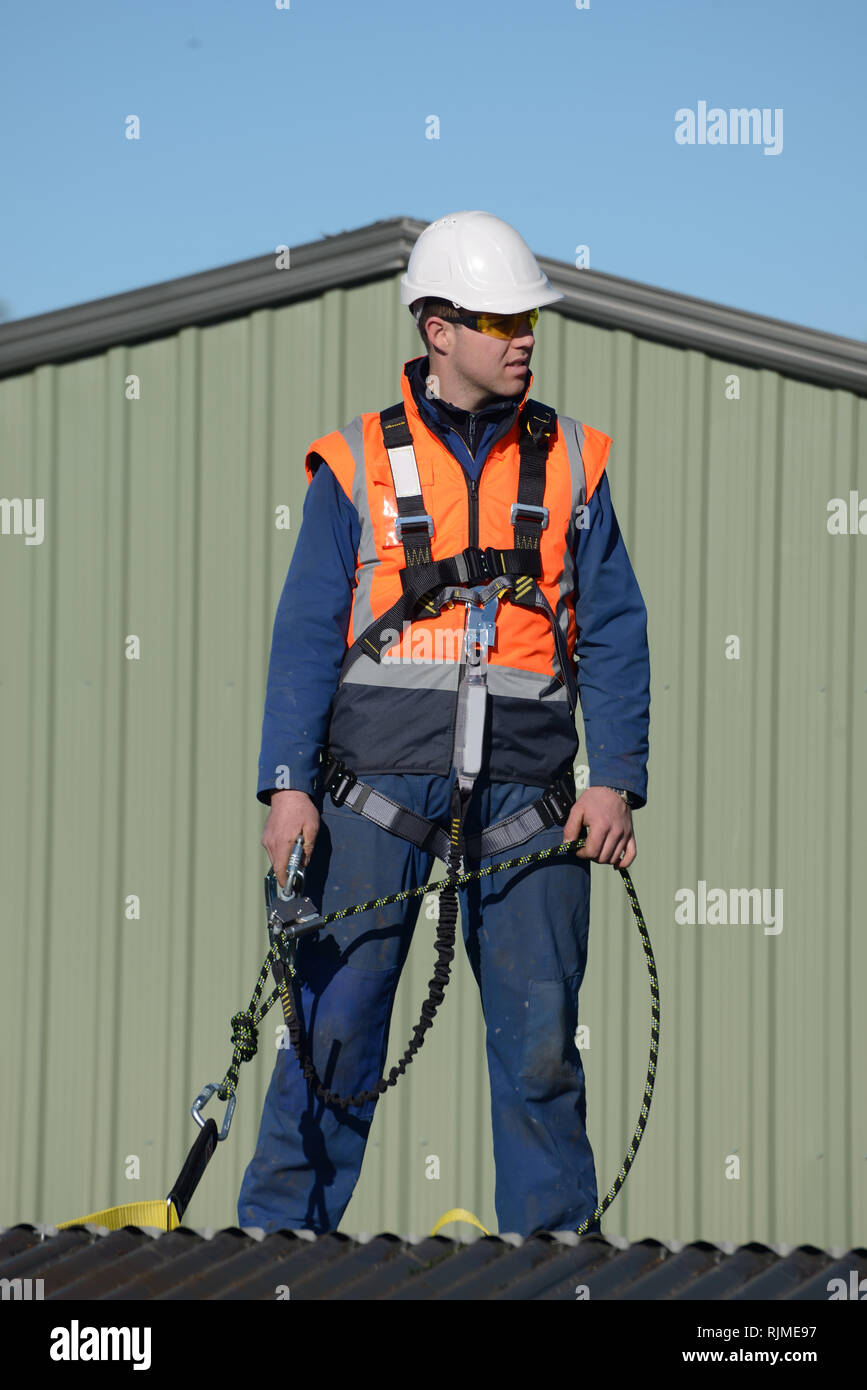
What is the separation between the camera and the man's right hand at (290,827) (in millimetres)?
3121

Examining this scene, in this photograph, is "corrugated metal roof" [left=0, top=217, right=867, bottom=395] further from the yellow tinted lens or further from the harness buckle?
the harness buckle

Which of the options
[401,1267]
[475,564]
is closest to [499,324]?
[475,564]

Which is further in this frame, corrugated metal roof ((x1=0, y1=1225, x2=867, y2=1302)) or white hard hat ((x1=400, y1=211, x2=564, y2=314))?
white hard hat ((x1=400, y1=211, x2=564, y2=314))

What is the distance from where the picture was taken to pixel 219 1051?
530cm

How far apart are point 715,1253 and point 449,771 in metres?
1.18

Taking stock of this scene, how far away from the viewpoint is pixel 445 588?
312cm

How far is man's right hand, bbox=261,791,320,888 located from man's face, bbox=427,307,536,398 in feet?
3.48

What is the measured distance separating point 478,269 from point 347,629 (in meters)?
0.91

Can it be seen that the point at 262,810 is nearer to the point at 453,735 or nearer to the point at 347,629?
the point at 347,629

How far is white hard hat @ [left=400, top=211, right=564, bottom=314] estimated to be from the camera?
3172 mm

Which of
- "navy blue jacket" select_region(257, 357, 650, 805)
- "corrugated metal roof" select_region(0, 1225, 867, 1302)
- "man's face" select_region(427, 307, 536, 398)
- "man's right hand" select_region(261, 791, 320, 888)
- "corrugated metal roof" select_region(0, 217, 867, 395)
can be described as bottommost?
"corrugated metal roof" select_region(0, 1225, 867, 1302)

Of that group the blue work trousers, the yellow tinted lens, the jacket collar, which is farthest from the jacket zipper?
the blue work trousers

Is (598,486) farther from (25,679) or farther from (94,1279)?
(25,679)

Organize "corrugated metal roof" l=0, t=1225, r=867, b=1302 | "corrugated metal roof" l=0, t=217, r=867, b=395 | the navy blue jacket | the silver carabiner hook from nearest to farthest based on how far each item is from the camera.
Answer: "corrugated metal roof" l=0, t=1225, r=867, b=1302
the silver carabiner hook
the navy blue jacket
"corrugated metal roof" l=0, t=217, r=867, b=395
